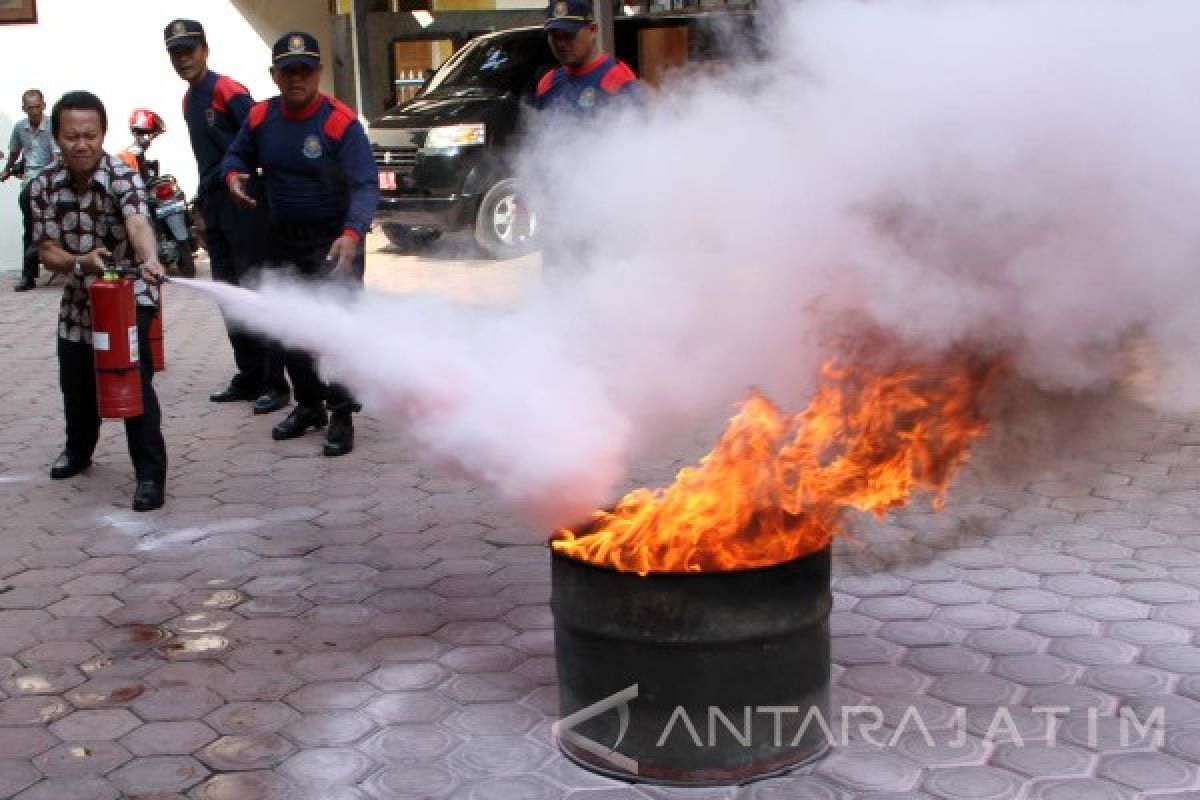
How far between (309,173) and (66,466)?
186cm

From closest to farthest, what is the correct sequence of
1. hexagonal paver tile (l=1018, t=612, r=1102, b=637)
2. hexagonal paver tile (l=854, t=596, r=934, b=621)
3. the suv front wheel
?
hexagonal paver tile (l=1018, t=612, r=1102, b=637) → hexagonal paver tile (l=854, t=596, r=934, b=621) → the suv front wheel

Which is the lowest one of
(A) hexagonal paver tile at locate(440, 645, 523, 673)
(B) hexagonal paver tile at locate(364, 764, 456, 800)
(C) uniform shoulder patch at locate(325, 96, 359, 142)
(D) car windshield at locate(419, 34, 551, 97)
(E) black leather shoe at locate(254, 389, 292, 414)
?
(B) hexagonal paver tile at locate(364, 764, 456, 800)

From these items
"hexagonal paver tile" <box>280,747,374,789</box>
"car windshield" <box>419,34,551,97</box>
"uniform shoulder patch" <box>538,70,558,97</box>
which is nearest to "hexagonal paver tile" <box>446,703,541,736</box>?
"hexagonal paver tile" <box>280,747,374,789</box>

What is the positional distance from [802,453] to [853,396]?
0.23m

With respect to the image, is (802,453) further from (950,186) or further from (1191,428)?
(1191,428)

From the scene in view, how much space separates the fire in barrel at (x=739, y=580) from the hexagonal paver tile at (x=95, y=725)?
133 cm

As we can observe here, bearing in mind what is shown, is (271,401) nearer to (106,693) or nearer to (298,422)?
(298,422)

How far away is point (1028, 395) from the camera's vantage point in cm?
416

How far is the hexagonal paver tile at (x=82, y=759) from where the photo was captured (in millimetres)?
4008

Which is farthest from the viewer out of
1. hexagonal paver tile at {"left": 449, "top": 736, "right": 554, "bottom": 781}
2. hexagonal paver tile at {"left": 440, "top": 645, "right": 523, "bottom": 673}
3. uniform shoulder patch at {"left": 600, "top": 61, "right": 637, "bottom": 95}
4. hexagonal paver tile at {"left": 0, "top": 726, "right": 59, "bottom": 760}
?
uniform shoulder patch at {"left": 600, "top": 61, "right": 637, "bottom": 95}

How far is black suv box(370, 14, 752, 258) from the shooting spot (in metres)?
14.2

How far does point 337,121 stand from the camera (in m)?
7.15

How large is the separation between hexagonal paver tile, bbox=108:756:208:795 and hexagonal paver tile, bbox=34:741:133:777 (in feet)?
0.18

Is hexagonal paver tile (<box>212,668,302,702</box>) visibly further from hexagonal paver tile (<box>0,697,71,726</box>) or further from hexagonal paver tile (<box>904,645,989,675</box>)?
hexagonal paver tile (<box>904,645,989,675</box>)
